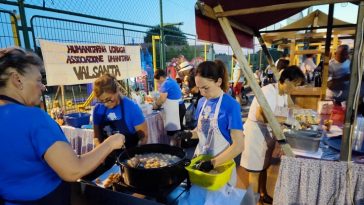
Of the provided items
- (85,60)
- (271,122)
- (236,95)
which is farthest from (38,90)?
(236,95)

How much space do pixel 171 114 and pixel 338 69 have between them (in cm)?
366

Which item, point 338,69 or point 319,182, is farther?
point 338,69

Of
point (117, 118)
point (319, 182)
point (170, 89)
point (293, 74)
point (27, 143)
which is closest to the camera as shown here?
point (27, 143)

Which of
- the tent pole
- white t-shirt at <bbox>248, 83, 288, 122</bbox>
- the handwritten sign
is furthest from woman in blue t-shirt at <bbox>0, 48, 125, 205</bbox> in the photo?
the handwritten sign

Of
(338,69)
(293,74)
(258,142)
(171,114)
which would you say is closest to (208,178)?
(258,142)

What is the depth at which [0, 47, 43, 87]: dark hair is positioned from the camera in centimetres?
107

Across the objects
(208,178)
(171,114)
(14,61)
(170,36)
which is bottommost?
(171,114)

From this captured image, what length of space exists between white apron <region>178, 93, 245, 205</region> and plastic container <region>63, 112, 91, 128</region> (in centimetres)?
249

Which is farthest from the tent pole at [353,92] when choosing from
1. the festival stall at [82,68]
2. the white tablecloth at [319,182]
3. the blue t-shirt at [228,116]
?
the festival stall at [82,68]

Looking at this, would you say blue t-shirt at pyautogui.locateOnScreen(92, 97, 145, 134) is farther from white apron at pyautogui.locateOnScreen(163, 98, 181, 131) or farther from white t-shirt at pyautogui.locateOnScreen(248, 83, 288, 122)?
white apron at pyautogui.locateOnScreen(163, 98, 181, 131)

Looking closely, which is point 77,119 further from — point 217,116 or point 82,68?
point 217,116

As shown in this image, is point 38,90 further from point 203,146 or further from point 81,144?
point 81,144

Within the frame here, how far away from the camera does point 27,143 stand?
41.4 inches

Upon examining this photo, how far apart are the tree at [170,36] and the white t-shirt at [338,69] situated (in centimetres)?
452
